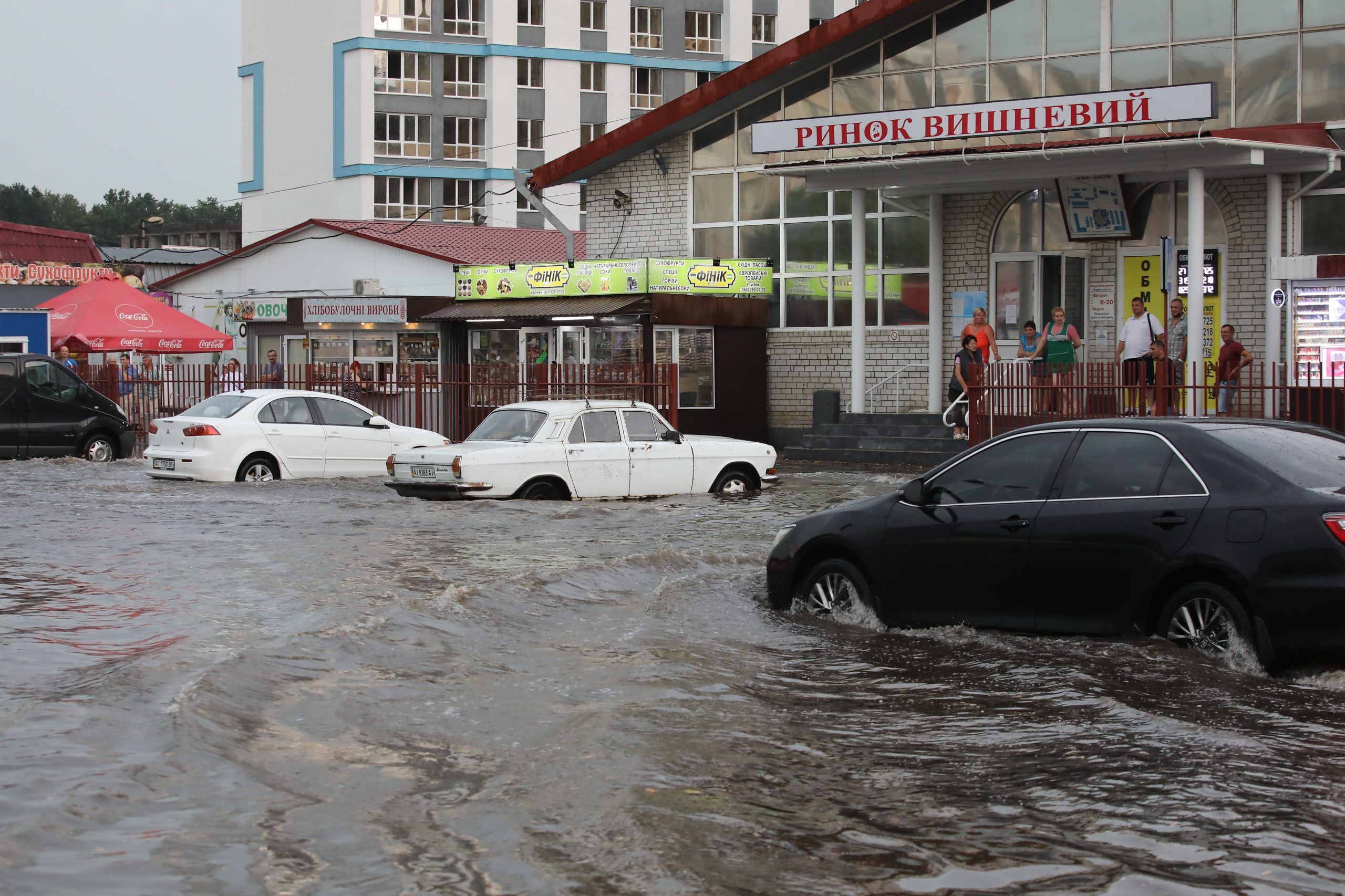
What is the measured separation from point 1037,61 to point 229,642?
20104 mm

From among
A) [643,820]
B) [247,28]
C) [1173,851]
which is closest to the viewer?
[1173,851]

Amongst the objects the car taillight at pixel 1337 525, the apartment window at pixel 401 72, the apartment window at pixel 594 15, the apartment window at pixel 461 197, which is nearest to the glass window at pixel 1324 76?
the car taillight at pixel 1337 525

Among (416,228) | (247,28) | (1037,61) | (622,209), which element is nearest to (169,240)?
(247,28)

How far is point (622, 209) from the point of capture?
2986 cm

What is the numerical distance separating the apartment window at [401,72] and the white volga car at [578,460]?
51.3 m

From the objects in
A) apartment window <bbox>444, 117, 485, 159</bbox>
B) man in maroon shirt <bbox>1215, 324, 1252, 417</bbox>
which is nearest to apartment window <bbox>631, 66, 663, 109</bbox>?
apartment window <bbox>444, 117, 485, 159</bbox>

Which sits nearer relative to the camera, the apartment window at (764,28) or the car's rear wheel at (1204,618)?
the car's rear wheel at (1204,618)

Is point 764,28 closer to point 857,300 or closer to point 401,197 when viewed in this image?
point 401,197

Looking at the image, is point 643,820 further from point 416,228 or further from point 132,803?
point 416,228

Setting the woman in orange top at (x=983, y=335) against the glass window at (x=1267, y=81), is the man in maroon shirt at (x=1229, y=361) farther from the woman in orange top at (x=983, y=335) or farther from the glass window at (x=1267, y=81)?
the glass window at (x=1267, y=81)

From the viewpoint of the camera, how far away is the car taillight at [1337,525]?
277 inches

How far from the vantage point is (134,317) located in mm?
27156

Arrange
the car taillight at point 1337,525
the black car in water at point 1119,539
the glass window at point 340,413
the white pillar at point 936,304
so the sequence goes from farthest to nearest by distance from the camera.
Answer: the white pillar at point 936,304, the glass window at point 340,413, the black car in water at point 1119,539, the car taillight at point 1337,525

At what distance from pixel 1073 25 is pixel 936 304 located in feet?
17.1
